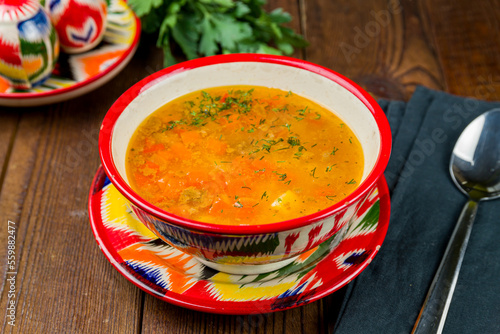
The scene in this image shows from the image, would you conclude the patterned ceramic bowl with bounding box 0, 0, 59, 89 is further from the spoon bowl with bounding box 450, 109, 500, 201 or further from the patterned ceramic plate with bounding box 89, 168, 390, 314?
the spoon bowl with bounding box 450, 109, 500, 201

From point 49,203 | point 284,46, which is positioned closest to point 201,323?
point 49,203

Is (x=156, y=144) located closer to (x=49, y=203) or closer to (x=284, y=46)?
(x=49, y=203)

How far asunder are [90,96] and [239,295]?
1437 millimetres

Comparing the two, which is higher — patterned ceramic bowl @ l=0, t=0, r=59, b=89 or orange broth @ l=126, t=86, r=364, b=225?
patterned ceramic bowl @ l=0, t=0, r=59, b=89

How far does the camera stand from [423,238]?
1.88 m

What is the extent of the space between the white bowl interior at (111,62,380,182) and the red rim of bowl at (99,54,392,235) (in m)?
0.02

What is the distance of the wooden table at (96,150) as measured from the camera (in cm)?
166

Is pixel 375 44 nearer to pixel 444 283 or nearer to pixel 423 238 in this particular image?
pixel 423 238

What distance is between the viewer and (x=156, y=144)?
1803 mm

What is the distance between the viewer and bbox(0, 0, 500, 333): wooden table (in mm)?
1659

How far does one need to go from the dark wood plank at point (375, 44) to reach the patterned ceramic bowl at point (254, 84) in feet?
2.70

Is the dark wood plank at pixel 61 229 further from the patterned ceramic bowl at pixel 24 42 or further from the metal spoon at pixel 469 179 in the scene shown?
the metal spoon at pixel 469 179

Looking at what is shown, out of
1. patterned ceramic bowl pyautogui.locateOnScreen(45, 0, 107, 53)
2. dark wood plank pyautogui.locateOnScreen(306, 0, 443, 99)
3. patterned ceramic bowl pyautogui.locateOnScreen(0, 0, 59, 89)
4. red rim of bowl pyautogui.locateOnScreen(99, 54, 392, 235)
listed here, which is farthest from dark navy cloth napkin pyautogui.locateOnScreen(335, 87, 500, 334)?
patterned ceramic bowl pyautogui.locateOnScreen(0, 0, 59, 89)

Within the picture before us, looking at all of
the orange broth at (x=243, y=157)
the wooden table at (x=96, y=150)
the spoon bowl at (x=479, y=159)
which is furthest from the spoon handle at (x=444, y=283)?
the orange broth at (x=243, y=157)
